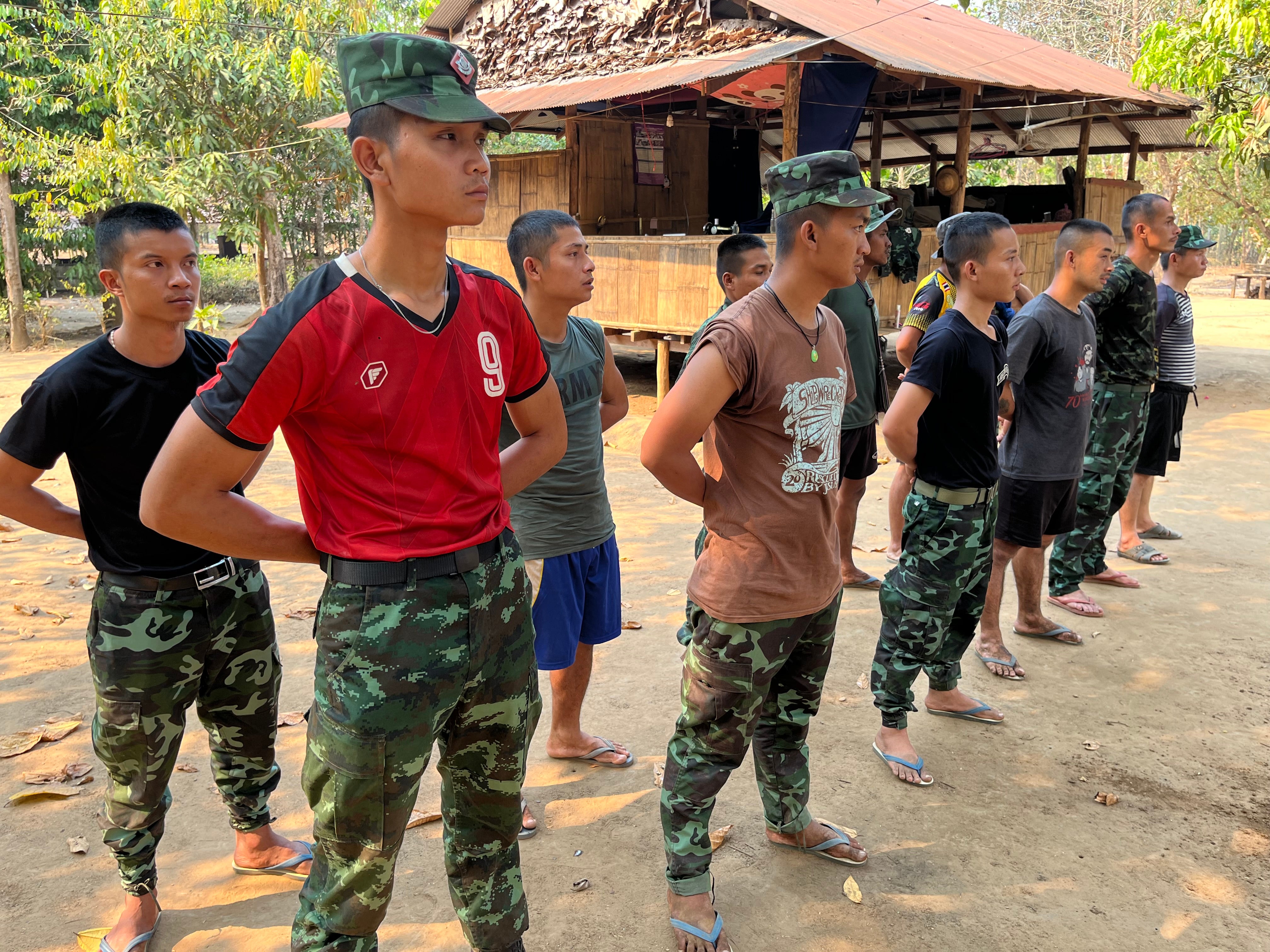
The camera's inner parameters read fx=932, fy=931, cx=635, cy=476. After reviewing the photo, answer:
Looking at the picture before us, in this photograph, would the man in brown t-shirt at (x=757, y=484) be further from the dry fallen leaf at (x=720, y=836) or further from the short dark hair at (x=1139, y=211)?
the short dark hair at (x=1139, y=211)

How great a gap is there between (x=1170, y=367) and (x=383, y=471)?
19.5 feet

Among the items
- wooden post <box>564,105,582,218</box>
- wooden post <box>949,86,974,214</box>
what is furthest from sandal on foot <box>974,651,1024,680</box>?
wooden post <box>564,105,582,218</box>

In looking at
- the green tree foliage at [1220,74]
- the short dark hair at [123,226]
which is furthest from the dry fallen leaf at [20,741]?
the green tree foliage at [1220,74]

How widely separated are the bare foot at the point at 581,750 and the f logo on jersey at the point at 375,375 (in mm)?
2330

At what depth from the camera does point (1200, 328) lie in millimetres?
18078

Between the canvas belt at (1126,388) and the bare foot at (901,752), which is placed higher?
the canvas belt at (1126,388)

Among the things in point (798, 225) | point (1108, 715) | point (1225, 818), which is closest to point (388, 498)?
point (798, 225)

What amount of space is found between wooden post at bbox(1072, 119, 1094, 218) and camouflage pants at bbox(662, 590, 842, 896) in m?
13.0

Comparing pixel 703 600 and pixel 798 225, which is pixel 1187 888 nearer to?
pixel 703 600

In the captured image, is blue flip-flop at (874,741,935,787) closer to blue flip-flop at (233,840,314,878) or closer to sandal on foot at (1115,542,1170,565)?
blue flip-flop at (233,840,314,878)

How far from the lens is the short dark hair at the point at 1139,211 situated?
510 cm

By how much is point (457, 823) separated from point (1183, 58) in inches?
461

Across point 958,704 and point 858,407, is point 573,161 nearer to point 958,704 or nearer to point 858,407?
point 858,407

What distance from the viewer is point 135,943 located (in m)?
2.72
